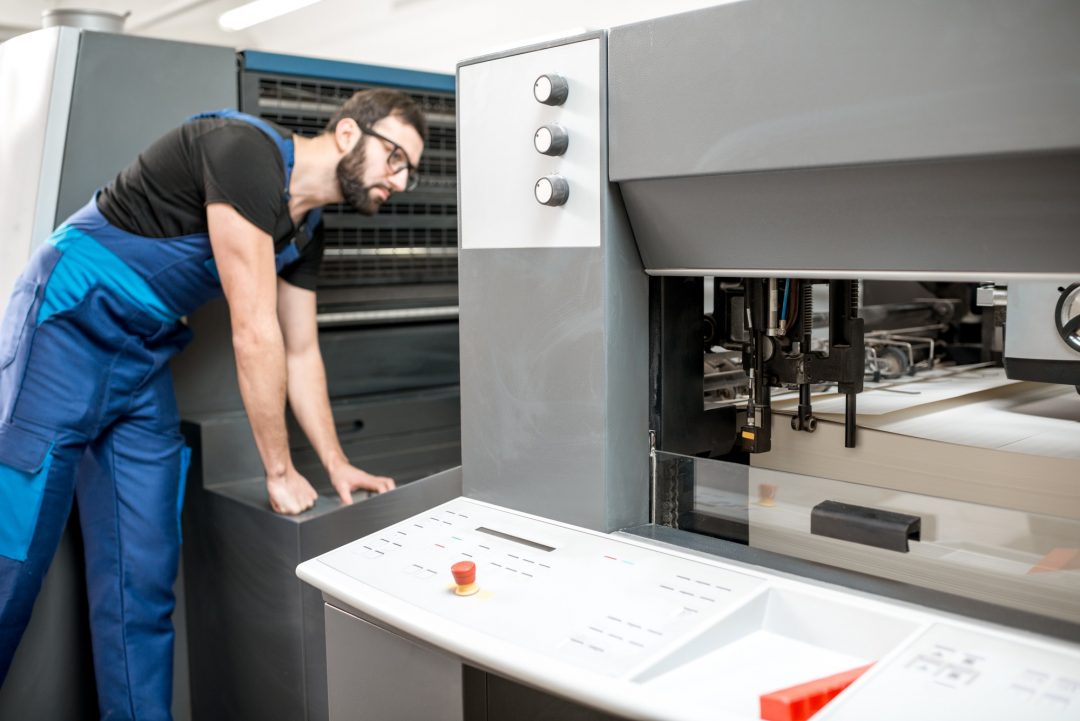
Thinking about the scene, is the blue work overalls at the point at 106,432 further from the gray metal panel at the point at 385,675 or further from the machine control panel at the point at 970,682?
the machine control panel at the point at 970,682

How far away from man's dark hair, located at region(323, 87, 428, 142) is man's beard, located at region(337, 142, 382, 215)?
0.06m

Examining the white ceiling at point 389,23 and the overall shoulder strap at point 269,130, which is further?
the white ceiling at point 389,23

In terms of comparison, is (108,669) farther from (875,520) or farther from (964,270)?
(964,270)

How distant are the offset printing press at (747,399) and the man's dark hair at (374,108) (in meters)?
0.75

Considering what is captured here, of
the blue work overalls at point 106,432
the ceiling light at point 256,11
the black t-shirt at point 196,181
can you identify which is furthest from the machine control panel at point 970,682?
the ceiling light at point 256,11

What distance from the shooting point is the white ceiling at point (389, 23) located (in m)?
4.75

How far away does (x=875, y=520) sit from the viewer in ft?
3.01

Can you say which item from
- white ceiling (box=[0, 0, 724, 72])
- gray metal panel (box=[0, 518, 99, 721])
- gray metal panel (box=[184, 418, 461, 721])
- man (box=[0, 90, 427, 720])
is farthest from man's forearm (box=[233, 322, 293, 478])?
white ceiling (box=[0, 0, 724, 72])

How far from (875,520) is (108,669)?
1.56 metres

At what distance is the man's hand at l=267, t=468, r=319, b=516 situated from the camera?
1721mm

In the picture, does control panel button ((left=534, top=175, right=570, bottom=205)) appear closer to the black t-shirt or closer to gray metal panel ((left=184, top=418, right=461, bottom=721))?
gray metal panel ((left=184, top=418, right=461, bottom=721))

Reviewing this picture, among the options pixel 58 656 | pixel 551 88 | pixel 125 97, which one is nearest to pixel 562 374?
pixel 551 88

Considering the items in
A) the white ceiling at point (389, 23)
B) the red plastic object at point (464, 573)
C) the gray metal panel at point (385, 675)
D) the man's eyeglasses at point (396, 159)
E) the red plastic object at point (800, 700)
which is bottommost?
the gray metal panel at point (385, 675)

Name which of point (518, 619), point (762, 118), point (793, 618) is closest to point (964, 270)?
point (762, 118)
